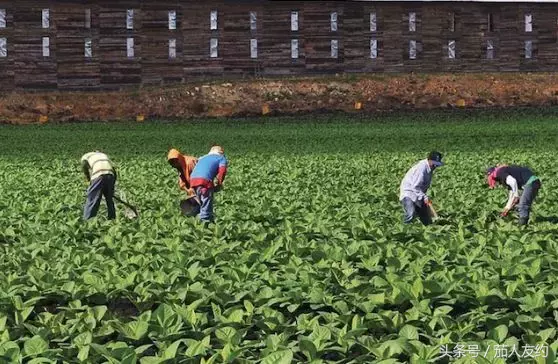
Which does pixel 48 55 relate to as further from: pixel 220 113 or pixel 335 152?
pixel 335 152

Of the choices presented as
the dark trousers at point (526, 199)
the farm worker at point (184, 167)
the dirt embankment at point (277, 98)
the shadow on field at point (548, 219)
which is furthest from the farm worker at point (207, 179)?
the dirt embankment at point (277, 98)

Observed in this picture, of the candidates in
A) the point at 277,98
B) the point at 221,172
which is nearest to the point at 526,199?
the point at 221,172


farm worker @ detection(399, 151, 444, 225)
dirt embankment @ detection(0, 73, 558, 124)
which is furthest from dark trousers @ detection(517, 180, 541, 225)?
dirt embankment @ detection(0, 73, 558, 124)

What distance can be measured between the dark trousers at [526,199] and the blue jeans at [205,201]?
14.8 ft

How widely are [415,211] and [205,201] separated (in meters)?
3.01

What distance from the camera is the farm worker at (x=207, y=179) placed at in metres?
15.2

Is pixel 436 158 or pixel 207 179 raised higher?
pixel 436 158

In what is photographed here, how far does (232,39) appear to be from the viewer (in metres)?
63.1

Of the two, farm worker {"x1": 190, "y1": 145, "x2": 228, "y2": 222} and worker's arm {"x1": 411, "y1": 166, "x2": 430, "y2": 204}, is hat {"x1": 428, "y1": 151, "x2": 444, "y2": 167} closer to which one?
worker's arm {"x1": 411, "y1": 166, "x2": 430, "y2": 204}

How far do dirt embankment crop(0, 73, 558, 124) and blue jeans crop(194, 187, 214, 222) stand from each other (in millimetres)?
40345

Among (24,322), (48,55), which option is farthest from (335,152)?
(24,322)

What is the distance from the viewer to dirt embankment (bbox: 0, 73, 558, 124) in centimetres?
5650

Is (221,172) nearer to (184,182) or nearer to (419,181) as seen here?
(184,182)

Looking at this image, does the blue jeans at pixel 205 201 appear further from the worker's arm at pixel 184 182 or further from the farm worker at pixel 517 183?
the farm worker at pixel 517 183
